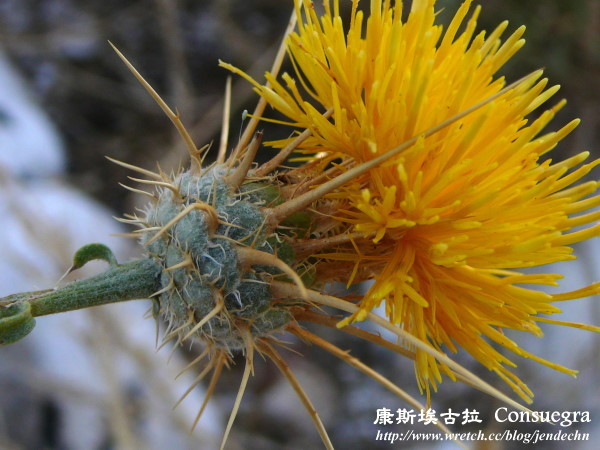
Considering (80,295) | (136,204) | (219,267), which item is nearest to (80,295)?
(80,295)

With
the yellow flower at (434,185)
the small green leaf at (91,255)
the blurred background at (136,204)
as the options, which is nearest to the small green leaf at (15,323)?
the small green leaf at (91,255)

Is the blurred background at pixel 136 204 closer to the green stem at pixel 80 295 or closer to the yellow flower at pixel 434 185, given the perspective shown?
the green stem at pixel 80 295

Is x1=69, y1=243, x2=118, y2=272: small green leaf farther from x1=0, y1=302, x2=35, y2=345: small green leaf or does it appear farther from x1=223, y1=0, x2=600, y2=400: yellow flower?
x1=223, y1=0, x2=600, y2=400: yellow flower

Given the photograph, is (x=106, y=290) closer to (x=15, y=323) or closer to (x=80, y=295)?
(x=80, y=295)

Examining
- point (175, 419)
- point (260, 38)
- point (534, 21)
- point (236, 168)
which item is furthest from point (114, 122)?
point (236, 168)

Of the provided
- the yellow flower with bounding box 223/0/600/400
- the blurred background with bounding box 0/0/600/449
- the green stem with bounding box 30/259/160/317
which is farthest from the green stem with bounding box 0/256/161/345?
the blurred background with bounding box 0/0/600/449
